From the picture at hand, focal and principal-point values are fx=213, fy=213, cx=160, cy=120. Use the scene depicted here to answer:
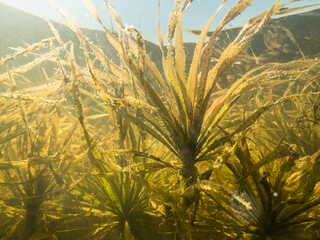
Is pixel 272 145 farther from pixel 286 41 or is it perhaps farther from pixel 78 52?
pixel 78 52

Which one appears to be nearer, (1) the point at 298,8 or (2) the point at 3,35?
(1) the point at 298,8

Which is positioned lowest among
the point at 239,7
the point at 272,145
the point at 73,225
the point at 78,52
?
the point at 73,225

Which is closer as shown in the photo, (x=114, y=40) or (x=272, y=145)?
(x=114, y=40)

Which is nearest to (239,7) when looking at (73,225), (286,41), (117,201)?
(117,201)

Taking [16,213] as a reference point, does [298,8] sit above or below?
above

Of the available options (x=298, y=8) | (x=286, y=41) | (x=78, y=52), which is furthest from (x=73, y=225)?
(x=286, y=41)

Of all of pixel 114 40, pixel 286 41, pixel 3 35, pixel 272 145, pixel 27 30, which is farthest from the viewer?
pixel 27 30

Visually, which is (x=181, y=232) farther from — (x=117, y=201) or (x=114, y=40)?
(x=114, y=40)

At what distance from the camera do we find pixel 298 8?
52cm

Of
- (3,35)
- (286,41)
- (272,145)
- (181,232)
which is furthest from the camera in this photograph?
(3,35)

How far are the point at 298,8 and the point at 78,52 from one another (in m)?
2.39

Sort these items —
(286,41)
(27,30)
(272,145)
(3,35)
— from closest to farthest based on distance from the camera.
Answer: (272,145) < (286,41) < (3,35) < (27,30)

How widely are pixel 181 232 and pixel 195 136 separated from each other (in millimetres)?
169

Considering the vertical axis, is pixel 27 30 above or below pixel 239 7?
above
